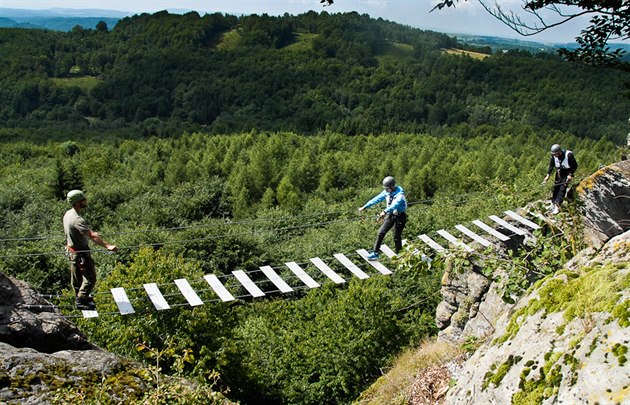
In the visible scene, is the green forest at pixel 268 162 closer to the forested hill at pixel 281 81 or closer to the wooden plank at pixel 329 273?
the forested hill at pixel 281 81

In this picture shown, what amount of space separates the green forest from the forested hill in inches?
20.2

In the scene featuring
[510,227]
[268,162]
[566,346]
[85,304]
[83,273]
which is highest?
[566,346]

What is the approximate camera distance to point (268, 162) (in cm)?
4384

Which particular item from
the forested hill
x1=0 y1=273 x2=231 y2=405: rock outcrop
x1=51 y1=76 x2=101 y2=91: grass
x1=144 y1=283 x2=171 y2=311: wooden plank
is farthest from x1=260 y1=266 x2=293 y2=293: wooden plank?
x1=51 y1=76 x2=101 y2=91: grass

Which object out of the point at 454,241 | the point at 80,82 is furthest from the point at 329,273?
the point at 80,82

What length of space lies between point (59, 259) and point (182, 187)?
658 inches

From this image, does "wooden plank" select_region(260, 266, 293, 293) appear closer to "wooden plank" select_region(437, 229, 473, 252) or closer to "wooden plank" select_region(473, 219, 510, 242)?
"wooden plank" select_region(437, 229, 473, 252)

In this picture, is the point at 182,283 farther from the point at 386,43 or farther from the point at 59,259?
the point at 386,43

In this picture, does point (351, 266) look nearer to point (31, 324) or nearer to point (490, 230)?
point (490, 230)

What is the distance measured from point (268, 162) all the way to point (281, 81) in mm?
67941

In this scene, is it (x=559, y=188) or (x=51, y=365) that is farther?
(x=559, y=188)

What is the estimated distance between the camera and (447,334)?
12.6 meters

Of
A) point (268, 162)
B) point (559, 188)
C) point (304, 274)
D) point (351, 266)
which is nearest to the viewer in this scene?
point (304, 274)

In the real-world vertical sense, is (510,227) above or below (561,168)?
below
